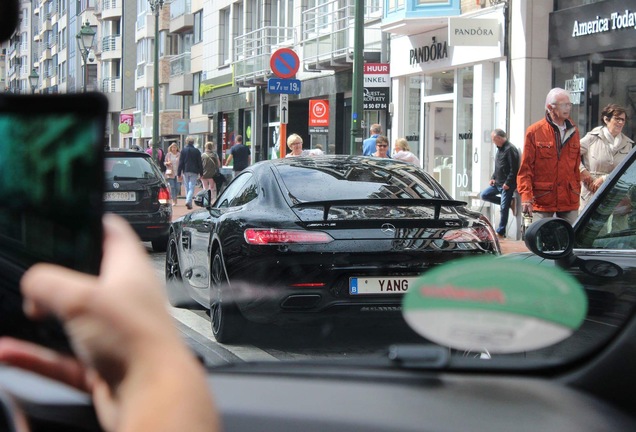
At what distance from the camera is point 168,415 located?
2.24ft

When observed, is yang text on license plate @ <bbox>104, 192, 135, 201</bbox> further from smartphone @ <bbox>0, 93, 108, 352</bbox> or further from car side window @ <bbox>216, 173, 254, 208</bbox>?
car side window @ <bbox>216, 173, 254, 208</bbox>

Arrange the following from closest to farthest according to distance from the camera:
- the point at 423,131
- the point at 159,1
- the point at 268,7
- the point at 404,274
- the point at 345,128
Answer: the point at 404,274 → the point at 159,1 → the point at 268,7 → the point at 423,131 → the point at 345,128

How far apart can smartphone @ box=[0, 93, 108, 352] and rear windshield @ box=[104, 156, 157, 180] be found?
32 mm

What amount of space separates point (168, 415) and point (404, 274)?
3.57 feet

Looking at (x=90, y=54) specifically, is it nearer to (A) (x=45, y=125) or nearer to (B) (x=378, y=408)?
(A) (x=45, y=125)

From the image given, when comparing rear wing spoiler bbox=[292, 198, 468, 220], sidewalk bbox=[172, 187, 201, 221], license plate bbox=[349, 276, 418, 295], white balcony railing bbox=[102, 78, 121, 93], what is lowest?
license plate bbox=[349, 276, 418, 295]

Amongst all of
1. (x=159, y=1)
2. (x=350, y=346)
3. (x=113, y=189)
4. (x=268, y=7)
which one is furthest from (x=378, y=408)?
(x=268, y=7)

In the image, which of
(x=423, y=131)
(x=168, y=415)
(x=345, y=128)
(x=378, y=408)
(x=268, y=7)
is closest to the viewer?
(x=168, y=415)

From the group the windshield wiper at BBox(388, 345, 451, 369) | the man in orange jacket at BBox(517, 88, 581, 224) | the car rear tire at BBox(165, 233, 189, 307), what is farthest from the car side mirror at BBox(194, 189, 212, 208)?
the man in orange jacket at BBox(517, 88, 581, 224)

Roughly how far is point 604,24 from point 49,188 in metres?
12.5

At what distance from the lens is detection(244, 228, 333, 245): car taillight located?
6.51 ft

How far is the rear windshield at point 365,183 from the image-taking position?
1.89m

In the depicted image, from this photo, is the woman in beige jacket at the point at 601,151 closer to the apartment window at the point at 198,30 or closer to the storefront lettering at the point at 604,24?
the apartment window at the point at 198,30

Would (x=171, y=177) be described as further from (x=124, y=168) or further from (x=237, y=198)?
(x=124, y=168)
